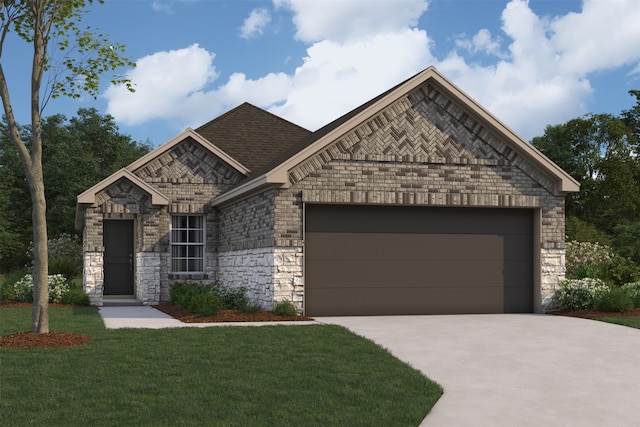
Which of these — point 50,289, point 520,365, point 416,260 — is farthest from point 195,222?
point 520,365

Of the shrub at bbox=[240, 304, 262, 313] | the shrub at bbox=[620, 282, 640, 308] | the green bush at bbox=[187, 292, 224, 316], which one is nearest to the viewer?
the green bush at bbox=[187, 292, 224, 316]

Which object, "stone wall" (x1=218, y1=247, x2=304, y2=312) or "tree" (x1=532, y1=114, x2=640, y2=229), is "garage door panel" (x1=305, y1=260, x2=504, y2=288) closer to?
"stone wall" (x1=218, y1=247, x2=304, y2=312)

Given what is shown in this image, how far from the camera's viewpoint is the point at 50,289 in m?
21.6

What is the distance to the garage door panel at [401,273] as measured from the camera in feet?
56.8

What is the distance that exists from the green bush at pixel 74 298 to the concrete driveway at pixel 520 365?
8.30 meters

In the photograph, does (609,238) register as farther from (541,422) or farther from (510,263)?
(541,422)

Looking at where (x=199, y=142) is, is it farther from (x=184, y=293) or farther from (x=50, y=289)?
(x=50, y=289)

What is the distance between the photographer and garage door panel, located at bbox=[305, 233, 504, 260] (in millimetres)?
17328

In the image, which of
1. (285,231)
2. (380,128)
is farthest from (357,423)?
(380,128)

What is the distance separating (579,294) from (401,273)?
4377 mm

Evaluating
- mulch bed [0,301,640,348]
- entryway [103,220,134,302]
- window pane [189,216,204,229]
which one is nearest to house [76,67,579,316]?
mulch bed [0,301,640,348]

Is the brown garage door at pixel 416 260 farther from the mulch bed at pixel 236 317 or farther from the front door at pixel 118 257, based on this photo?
the front door at pixel 118 257

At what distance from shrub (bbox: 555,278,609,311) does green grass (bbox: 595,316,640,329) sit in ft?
4.28

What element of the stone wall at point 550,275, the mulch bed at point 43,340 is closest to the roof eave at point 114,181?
the mulch bed at point 43,340
